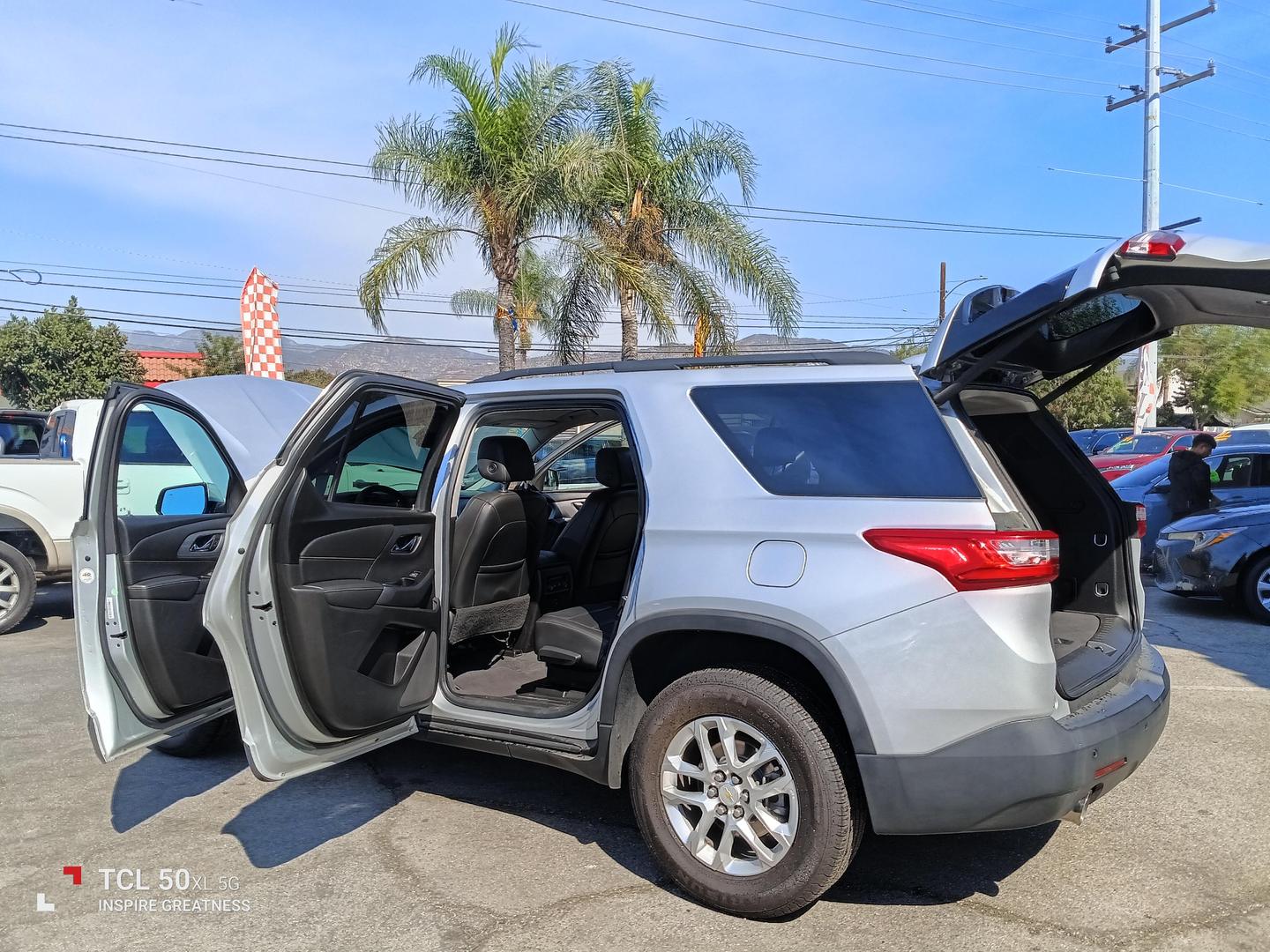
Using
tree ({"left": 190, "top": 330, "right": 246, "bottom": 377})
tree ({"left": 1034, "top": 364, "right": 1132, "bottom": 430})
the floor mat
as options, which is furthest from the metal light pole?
tree ({"left": 190, "top": 330, "right": 246, "bottom": 377})

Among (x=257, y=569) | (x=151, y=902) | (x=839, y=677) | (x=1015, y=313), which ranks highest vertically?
(x=1015, y=313)

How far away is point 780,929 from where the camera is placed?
3150mm

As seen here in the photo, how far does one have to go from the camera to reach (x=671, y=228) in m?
16.9

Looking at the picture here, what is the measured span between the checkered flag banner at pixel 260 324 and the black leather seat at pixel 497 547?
40.7 feet

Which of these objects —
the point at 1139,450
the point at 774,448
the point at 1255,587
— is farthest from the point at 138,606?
the point at 1139,450

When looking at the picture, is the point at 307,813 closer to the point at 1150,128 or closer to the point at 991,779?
the point at 991,779

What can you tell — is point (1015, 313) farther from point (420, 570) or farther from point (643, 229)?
point (643, 229)

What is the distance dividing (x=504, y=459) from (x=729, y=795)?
207 centimetres

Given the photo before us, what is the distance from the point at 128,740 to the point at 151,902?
0.58 meters

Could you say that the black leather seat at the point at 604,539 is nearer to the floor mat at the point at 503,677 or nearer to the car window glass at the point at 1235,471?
the floor mat at the point at 503,677

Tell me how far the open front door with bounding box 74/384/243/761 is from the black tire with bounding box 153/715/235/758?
783mm

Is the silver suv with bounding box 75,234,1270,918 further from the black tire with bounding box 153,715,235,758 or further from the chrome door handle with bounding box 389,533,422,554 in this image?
the black tire with bounding box 153,715,235,758

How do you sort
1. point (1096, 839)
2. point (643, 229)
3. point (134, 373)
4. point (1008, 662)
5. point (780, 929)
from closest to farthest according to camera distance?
point (1008, 662) < point (780, 929) < point (1096, 839) < point (643, 229) < point (134, 373)

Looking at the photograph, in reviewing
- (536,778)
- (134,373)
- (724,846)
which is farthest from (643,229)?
(134,373)
